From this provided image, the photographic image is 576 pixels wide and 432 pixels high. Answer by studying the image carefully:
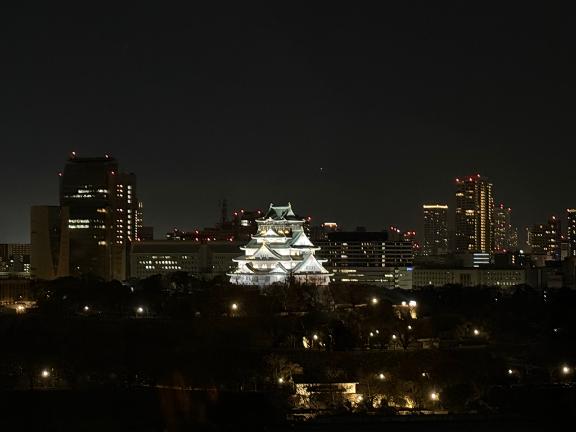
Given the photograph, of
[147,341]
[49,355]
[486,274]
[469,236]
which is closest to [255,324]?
[147,341]

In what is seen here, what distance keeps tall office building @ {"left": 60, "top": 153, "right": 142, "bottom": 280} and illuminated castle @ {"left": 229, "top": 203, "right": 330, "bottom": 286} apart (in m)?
24.2

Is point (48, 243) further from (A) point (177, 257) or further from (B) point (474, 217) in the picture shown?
(B) point (474, 217)

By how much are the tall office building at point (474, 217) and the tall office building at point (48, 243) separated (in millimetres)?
62621

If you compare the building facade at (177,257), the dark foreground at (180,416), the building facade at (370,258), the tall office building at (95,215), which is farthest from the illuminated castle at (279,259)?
the building facade at (370,258)

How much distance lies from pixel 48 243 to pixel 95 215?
226 inches

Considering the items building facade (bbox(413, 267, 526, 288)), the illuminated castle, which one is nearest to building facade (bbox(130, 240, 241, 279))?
building facade (bbox(413, 267, 526, 288))

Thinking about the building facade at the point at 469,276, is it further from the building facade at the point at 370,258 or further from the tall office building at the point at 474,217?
the tall office building at the point at 474,217

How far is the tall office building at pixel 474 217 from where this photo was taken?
426ft

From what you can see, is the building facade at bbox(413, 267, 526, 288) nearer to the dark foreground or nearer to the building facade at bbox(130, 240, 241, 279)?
the building facade at bbox(130, 240, 241, 279)

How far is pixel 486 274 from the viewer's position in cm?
8475

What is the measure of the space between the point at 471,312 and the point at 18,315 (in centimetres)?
1734

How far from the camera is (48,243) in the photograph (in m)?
73.4

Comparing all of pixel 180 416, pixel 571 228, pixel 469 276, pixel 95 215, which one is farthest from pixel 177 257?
pixel 571 228

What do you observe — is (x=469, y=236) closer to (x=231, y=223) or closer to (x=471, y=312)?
(x=231, y=223)
